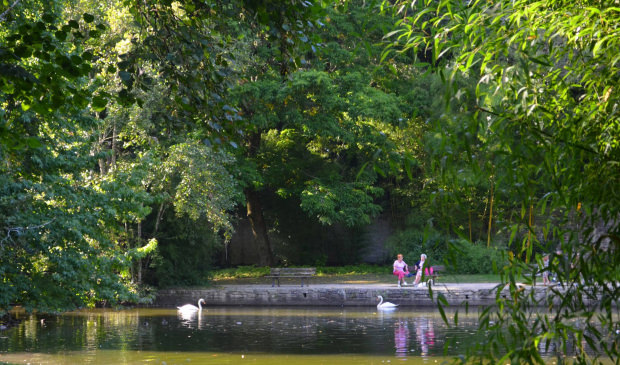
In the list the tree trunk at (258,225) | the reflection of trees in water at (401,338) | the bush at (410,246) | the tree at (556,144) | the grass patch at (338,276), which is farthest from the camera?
the tree trunk at (258,225)

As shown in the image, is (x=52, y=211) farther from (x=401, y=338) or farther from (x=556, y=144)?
(x=556, y=144)

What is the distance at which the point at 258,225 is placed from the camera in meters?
33.6

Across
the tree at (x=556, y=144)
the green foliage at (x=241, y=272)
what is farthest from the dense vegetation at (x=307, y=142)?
the green foliage at (x=241, y=272)

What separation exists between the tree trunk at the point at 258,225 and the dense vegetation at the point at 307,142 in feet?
0.28

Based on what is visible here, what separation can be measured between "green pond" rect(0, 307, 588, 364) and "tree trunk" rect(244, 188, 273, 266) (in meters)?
10.1

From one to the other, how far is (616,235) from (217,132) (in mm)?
3583

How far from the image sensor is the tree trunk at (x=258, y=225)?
33531mm

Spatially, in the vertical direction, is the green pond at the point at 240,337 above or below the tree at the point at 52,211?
below

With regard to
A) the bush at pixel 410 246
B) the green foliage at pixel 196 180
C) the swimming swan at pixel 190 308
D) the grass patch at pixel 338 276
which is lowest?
the swimming swan at pixel 190 308

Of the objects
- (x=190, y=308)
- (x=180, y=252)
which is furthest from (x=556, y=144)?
(x=180, y=252)

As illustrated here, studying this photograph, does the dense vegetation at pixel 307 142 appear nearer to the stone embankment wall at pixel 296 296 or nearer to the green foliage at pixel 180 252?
the green foliage at pixel 180 252

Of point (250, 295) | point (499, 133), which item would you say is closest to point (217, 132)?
point (499, 133)

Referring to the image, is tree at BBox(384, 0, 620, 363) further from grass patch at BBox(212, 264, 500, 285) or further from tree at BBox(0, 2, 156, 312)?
grass patch at BBox(212, 264, 500, 285)

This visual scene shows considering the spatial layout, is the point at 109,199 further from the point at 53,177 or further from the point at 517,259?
the point at 517,259
